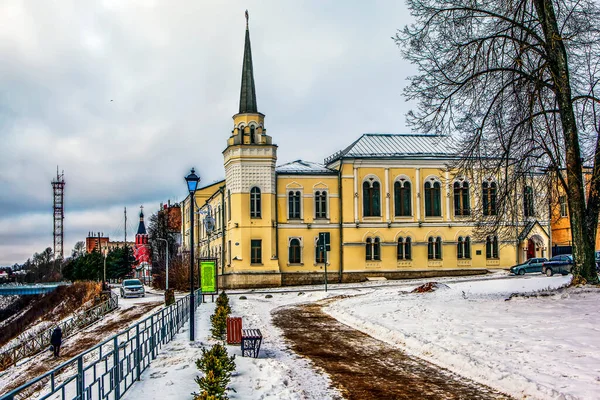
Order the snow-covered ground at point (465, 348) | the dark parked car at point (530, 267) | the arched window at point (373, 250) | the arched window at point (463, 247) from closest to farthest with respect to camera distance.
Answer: the snow-covered ground at point (465, 348)
the dark parked car at point (530, 267)
the arched window at point (373, 250)
the arched window at point (463, 247)

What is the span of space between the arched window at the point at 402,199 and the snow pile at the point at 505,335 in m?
24.6

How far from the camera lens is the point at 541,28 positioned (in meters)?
22.1

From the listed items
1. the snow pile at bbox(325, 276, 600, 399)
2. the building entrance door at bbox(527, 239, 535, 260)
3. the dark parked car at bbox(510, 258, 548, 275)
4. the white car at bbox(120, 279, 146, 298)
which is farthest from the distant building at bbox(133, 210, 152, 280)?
the snow pile at bbox(325, 276, 600, 399)

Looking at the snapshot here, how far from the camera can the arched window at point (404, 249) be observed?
164ft

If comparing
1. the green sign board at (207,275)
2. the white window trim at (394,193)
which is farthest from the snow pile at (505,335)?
the white window trim at (394,193)

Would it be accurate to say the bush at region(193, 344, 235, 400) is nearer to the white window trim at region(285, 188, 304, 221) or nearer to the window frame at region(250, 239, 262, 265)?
the window frame at region(250, 239, 262, 265)

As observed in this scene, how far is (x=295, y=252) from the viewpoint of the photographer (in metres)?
48.7

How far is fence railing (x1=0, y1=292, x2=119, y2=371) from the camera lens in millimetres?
34500

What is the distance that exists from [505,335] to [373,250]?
34228 mm

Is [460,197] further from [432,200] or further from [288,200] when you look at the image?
[288,200]

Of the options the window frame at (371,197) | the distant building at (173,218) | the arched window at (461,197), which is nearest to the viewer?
the window frame at (371,197)

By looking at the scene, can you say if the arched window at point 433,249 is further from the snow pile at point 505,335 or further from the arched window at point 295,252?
the snow pile at point 505,335

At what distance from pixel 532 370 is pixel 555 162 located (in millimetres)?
11670

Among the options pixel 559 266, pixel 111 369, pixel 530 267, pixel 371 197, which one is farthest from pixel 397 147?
pixel 111 369
